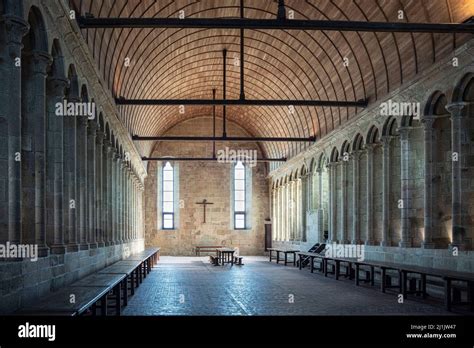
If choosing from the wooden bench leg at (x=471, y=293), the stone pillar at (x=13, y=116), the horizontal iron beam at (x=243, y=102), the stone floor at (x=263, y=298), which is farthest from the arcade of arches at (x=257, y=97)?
the wooden bench leg at (x=471, y=293)

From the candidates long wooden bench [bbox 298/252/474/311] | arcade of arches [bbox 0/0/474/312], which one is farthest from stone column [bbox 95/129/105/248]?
long wooden bench [bbox 298/252/474/311]

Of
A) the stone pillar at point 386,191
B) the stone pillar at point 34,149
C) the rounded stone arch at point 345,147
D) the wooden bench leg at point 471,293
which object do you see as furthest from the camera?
the rounded stone arch at point 345,147

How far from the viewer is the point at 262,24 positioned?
16453 mm

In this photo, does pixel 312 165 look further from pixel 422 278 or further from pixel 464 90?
pixel 422 278

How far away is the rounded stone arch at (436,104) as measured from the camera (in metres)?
20.5

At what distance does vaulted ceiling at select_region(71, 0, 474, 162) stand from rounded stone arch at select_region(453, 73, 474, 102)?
1251 mm

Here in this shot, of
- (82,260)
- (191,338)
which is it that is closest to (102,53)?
(82,260)

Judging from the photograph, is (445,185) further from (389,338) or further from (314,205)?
(314,205)

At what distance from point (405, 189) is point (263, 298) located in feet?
23.6

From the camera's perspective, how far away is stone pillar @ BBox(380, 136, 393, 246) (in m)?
24.7

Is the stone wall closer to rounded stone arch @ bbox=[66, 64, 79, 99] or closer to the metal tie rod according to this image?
the metal tie rod

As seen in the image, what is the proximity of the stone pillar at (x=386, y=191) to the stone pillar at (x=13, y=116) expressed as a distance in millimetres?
16125

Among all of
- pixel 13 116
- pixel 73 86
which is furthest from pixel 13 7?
pixel 73 86

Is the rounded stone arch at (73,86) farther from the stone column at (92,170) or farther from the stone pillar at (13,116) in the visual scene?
the stone pillar at (13,116)
